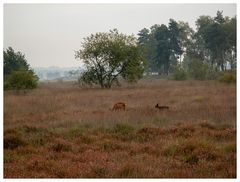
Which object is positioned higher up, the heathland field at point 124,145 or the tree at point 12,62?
the tree at point 12,62

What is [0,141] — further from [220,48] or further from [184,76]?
[220,48]

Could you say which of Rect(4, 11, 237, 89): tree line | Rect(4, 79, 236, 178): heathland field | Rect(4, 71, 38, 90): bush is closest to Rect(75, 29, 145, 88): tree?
Rect(4, 11, 237, 89): tree line

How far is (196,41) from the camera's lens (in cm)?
8038

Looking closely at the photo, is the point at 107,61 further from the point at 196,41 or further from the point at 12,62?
the point at 196,41

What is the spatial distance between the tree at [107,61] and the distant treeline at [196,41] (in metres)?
3.86

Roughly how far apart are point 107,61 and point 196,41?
4275 cm

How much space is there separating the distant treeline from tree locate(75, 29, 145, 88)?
3856 millimetres

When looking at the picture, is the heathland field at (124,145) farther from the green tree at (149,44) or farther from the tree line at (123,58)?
the green tree at (149,44)

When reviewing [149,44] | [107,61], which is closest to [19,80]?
[107,61]

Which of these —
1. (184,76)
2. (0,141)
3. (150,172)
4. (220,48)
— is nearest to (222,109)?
(150,172)

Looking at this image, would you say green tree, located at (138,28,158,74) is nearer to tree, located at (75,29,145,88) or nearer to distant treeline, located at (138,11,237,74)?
distant treeline, located at (138,11,237,74)

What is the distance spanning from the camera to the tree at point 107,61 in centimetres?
4147

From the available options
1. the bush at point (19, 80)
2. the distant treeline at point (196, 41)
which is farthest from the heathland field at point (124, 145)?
the distant treeline at point (196, 41)

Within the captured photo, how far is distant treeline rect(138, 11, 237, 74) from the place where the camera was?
2478 inches
